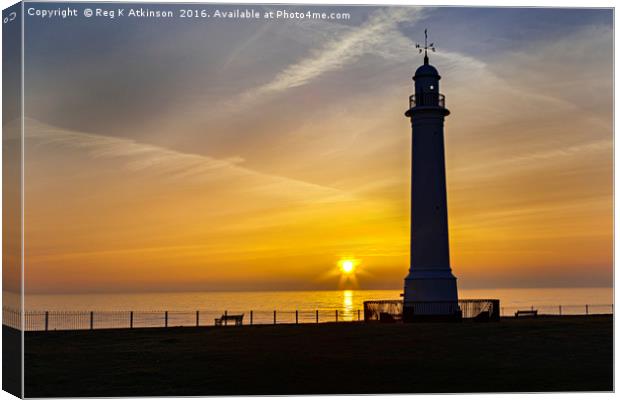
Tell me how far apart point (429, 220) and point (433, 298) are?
3.19 meters

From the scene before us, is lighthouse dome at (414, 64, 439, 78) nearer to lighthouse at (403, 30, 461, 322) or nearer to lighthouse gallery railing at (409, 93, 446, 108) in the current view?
lighthouse at (403, 30, 461, 322)

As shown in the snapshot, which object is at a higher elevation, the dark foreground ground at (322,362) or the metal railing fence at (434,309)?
the metal railing fence at (434,309)

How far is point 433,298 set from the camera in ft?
123

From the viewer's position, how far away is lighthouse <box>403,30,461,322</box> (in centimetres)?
3744

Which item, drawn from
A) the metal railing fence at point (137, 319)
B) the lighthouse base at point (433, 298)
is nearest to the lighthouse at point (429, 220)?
the lighthouse base at point (433, 298)

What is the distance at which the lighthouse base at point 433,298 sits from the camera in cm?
3728

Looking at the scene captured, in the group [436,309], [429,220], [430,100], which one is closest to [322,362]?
[436,309]

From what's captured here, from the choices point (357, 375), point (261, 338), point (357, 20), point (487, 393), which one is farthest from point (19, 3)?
point (261, 338)

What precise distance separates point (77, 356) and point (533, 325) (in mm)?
18326

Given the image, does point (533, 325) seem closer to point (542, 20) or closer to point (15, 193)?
point (542, 20)

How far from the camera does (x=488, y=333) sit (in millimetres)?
31219

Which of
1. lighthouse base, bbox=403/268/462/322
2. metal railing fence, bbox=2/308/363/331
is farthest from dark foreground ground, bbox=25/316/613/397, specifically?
lighthouse base, bbox=403/268/462/322

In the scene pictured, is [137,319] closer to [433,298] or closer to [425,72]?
[433,298]

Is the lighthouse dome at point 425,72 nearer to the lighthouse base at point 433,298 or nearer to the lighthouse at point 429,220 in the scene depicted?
the lighthouse at point 429,220
